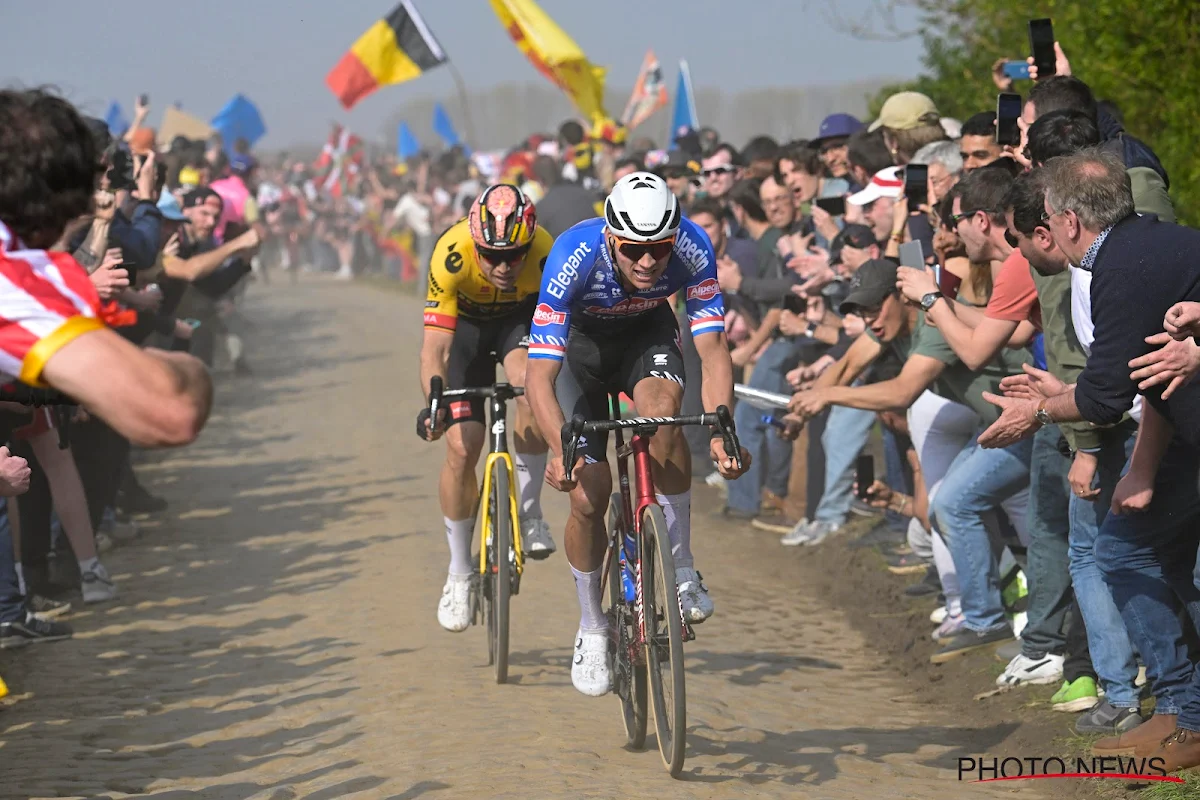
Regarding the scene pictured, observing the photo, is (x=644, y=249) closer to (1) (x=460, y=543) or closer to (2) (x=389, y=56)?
(1) (x=460, y=543)

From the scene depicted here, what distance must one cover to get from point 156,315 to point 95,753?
5273mm

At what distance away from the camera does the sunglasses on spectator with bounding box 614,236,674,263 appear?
22.7ft

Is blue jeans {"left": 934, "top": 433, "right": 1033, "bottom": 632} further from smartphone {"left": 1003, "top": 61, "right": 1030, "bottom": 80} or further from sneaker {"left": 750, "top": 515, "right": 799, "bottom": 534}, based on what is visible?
sneaker {"left": 750, "top": 515, "right": 799, "bottom": 534}

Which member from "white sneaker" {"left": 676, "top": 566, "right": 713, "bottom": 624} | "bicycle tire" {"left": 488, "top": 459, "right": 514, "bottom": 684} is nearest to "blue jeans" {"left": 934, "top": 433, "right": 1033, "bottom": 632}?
"white sneaker" {"left": 676, "top": 566, "right": 713, "bottom": 624}

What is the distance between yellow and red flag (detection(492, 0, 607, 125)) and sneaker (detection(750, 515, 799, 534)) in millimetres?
11309

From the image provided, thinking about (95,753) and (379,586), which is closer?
(95,753)

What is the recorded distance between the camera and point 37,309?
11.7ft

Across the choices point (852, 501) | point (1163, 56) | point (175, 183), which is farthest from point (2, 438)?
point (175, 183)

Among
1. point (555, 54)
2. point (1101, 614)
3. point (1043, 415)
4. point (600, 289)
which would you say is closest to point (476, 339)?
point (600, 289)

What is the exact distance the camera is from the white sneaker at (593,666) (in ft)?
23.9

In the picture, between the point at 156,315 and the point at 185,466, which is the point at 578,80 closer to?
the point at 185,466

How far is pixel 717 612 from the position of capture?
1000 centimetres

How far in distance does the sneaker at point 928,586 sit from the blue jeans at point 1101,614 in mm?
2761

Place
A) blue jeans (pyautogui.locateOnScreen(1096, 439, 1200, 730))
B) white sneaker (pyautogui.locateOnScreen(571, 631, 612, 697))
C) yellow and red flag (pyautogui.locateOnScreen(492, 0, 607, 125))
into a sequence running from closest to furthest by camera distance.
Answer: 1. blue jeans (pyautogui.locateOnScreen(1096, 439, 1200, 730))
2. white sneaker (pyautogui.locateOnScreen(571, 631, 612, 697))
3. yellow and red flag (pyautogui.locateOnScreen(492, 0, 607, 125))
